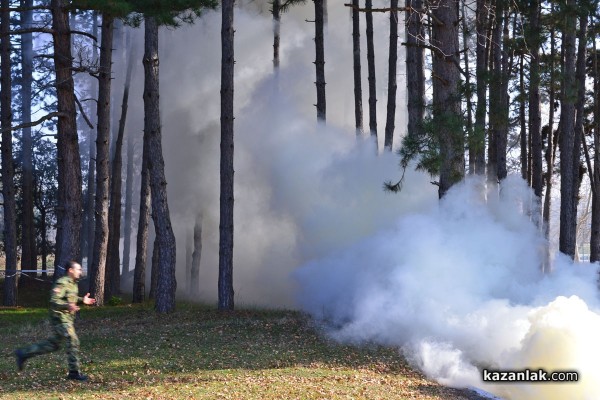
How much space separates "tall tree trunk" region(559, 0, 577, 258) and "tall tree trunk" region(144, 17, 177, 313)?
12214 mm

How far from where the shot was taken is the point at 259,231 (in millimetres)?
30578

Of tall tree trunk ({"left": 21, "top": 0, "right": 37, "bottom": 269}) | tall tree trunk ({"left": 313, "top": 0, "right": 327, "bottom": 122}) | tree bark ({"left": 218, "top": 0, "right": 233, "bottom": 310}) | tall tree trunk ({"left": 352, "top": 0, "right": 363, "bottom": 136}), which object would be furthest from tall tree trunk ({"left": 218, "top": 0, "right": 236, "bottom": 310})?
tall tree trunk ({"left": 21, "top": 0, "right": 37, "bottom": 269})

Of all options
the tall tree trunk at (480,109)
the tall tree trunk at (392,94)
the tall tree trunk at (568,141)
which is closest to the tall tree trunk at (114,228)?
the tall tree trunk at (392,94)

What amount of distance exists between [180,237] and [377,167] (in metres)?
17.7

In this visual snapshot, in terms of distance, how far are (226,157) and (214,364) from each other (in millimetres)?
9771

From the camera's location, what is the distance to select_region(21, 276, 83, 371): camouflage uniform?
514 inches

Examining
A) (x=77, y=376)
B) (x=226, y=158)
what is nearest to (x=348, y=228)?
(x=226, y=158)

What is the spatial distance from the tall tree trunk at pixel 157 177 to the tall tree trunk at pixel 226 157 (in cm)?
155

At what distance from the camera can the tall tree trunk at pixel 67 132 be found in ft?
70.8

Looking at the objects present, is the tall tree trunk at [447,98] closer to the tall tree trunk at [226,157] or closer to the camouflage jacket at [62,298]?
the tall tree trunk at [226,157]

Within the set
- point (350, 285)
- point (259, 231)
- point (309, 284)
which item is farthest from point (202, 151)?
point (350, 285)

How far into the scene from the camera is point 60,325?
43.0 ft

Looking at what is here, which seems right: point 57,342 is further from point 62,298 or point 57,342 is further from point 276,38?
point 276,38

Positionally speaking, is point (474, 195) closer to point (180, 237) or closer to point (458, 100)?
point (458, 100)
